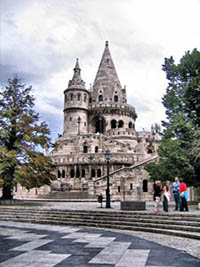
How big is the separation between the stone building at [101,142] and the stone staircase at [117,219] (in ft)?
43.6

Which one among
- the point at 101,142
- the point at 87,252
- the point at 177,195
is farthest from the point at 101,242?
the point at 101,142

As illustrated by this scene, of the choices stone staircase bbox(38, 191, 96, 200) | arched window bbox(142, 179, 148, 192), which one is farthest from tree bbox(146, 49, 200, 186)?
stone staircase bbox(38, 191, 96, 200)

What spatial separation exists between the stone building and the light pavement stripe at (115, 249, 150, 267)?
19685mm

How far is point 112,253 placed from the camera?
Answer: 278 inches

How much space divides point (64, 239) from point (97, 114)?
153 ft

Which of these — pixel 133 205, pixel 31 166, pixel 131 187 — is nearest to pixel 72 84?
pixel 131 187

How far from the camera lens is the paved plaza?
616cm

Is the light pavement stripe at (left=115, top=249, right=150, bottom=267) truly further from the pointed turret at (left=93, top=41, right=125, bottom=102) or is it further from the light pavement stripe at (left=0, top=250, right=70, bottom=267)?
the pointed turret at (left=93, top=41, right=125, bottom=102)

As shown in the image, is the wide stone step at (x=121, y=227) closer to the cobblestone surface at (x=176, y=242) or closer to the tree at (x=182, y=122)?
the cobblestone surface at (x=176, y=242)

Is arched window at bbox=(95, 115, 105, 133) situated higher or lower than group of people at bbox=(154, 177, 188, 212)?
higher

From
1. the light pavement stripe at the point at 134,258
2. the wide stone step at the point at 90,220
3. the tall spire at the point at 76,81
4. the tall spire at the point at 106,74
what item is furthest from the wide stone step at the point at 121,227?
the tall spire at the point at 106,74

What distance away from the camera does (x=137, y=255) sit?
6867 mm

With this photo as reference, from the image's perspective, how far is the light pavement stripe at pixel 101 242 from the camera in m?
7.94

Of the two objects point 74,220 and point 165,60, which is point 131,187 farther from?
point 74,220
